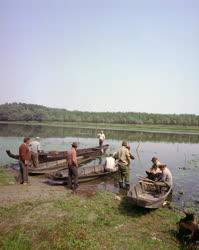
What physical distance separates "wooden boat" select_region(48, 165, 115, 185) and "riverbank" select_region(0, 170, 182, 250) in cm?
245

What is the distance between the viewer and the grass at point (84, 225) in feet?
28.1

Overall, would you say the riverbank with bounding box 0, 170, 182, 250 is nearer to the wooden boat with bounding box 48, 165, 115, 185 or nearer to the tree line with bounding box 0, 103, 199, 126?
the wooden boat with bounding box 48, 165, 115, 185

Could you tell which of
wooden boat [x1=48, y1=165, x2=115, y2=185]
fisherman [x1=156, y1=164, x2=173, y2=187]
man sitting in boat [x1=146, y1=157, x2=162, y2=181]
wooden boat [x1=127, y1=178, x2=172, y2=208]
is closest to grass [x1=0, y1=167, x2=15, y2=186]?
wooden boat [x1=48, y1=165, x2=115, y2=185]

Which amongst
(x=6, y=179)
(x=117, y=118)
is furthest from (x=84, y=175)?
(x=117, y=118)

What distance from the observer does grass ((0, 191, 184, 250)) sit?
28.1 feet

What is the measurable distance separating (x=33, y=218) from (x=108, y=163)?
8856 millimetres

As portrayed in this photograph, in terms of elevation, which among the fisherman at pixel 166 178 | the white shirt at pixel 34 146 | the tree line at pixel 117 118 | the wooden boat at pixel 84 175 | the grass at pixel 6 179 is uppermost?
the tree line at pixel 117 118

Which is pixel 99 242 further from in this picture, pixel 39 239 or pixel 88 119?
pixel 88 119

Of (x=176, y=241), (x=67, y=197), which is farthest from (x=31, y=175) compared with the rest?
(x=176, y=241)

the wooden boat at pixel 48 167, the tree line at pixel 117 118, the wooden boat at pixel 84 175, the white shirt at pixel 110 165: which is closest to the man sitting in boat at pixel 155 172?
the white shirt at pixel 110 165

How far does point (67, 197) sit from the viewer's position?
13102 mm

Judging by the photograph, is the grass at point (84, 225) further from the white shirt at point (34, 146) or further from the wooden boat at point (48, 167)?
the white shirt at point (34, 146)

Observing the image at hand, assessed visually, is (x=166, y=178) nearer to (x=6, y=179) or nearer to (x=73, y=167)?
(x=73, y=167)

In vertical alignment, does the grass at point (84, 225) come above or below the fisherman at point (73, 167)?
below
